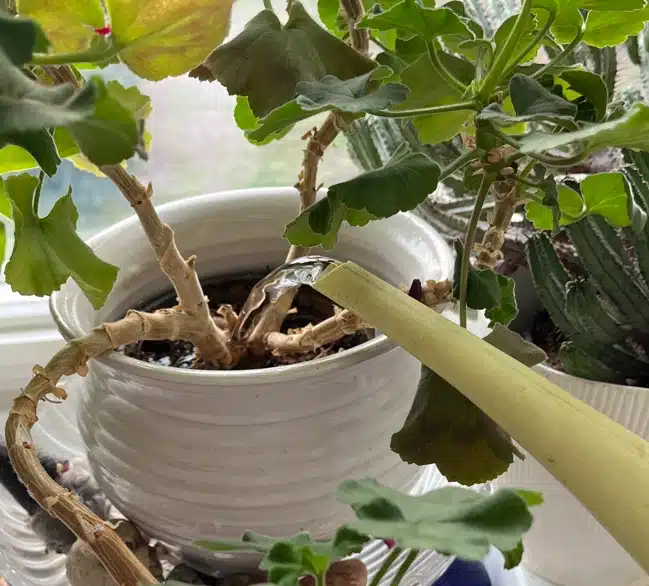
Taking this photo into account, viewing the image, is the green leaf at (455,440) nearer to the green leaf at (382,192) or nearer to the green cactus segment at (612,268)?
the green leaf at (382,192)

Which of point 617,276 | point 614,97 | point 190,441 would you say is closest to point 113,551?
point 190,441

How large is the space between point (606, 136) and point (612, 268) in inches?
14.3

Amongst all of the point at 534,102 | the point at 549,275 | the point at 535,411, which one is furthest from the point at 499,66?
the point at 549,275

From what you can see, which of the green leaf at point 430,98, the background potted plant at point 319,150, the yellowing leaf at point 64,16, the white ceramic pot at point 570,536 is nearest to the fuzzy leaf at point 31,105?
the background potted plant at point 319,150

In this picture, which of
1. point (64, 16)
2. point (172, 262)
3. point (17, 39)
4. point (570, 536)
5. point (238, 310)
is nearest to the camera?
point (17, 39)

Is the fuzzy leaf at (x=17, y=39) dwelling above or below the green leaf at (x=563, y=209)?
above

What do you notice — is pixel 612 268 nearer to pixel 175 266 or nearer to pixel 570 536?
pixel 570 536

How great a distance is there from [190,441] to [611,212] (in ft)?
0.80

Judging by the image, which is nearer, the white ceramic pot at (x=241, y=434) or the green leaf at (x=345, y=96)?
the green leaf at (x=345, y=96)

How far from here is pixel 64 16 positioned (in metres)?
0.27

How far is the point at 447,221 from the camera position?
2.22ft

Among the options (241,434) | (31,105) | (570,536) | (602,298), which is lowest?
(570,536)

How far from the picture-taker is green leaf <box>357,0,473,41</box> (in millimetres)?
275

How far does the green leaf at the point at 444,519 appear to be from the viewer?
166mm
